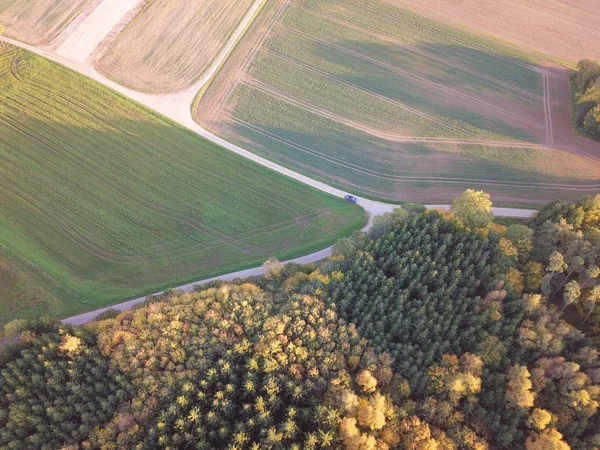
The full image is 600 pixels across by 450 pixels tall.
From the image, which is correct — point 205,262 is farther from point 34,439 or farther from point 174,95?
point 174,95

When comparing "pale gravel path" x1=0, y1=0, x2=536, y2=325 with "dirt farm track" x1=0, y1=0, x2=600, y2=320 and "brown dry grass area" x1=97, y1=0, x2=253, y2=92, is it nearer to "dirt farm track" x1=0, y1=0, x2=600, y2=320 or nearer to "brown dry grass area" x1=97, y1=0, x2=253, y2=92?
"dirt farm track" x1=0, y1=0, x2=600, y2=320

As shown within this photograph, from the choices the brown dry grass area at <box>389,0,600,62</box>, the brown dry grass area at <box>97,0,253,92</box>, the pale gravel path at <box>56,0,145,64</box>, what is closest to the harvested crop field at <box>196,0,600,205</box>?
the brown dry grass area at <box>389,0,600,62</box>

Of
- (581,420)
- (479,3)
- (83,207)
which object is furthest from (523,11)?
(83,207)

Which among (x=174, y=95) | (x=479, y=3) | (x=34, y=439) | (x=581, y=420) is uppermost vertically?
(x=479, y=3)

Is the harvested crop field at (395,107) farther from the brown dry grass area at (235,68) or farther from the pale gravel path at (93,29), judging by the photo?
the pale gravel path at (93,29)

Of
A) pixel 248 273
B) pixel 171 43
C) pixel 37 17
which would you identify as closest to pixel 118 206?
pixel 248 273

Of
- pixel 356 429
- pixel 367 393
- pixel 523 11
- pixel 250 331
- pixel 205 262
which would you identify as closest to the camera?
pixel 356 429
